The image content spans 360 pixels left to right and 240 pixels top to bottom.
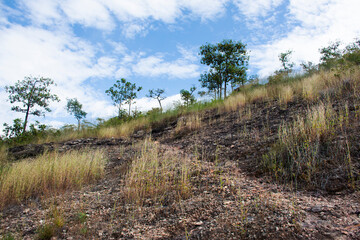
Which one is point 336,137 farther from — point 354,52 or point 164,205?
point 354,52

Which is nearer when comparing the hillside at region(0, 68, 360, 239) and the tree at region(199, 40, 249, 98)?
the hillside at region(0, 68, 360, 239)

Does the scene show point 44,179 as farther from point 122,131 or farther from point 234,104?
point 234,104

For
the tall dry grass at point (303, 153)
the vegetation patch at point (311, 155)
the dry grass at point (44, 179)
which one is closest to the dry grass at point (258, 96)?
the tall dry grass at point (303, 153)

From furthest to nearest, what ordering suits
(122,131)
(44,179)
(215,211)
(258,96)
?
(122,131), (258,96), (44,179), (215,211)

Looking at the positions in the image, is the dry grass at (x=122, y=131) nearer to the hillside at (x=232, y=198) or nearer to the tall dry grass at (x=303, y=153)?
the hillside at (x=232, y=198)

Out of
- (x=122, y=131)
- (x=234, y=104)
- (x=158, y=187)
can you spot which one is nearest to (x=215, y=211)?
(x=158, y=187)

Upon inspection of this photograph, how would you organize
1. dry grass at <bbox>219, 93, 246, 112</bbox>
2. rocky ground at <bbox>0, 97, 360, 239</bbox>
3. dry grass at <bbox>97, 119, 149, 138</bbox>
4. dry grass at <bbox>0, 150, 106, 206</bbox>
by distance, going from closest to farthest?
rocky ground at <bbox>0, 97, 360, 239</bbox> → dry grass at <bbox>0, 150, 106, 206</bbox> → dry grass at <bbox>219, 93, 246, 112</bbox> → dry grass at <bbox>97, 119, 149, 138</bbox>

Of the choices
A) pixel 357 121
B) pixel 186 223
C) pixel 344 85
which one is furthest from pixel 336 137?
pixel 344 85

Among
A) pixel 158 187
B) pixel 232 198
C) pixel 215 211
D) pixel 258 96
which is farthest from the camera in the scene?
pixel 258 96

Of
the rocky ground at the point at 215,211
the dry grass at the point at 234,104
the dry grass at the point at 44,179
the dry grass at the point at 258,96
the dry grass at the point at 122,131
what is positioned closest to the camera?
the rocky ground at the point at 215,211

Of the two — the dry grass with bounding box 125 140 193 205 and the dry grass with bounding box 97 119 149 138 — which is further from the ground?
the dry grass with bounding box 97 119 149 138

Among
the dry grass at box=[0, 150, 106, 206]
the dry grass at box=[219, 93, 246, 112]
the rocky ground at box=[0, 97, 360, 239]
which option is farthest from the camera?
the dry grass at box=[219, 93, 246, 112]

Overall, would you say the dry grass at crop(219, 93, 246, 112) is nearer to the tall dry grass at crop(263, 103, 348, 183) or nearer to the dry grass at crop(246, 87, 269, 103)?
the dry grass at crop(246, 87, 269, 103)

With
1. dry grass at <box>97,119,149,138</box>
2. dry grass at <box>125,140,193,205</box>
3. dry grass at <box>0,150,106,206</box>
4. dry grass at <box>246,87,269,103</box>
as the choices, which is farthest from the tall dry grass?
dry grass at <box>97,119,149,138</box>
